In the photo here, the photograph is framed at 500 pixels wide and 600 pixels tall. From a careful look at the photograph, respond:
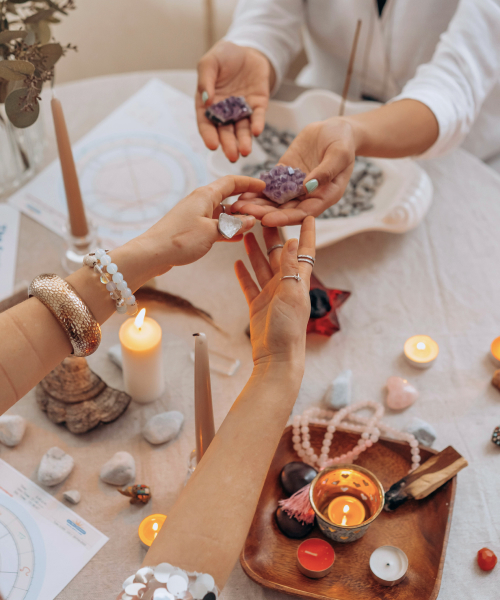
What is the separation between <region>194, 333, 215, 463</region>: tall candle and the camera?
0.62 meters

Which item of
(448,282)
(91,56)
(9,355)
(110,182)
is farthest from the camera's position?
(91,56)

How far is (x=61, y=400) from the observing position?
841 millimetres

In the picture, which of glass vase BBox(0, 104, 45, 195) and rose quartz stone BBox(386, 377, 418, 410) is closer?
rose quartz stone BBox(386, 377, 418, 410)

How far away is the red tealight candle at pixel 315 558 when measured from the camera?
0.66 m

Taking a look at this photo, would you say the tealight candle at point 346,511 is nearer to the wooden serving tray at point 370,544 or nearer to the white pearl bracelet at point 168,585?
the wooden serving tray at point 370,544

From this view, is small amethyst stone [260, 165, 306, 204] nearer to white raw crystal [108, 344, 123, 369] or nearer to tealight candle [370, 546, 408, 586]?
white raw crystal [108, 344, 123, 369]

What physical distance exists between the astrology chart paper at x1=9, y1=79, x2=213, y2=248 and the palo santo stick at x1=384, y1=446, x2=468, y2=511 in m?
0.73

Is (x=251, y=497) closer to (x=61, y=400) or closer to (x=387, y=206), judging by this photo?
(x=61, y=400)

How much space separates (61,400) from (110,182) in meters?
0.60

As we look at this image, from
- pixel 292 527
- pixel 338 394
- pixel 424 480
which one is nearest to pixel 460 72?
pixel 338 394

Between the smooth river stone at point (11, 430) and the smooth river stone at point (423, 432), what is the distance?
600 millimetres

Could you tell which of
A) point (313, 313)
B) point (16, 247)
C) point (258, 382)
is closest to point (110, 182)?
point (16, 247)

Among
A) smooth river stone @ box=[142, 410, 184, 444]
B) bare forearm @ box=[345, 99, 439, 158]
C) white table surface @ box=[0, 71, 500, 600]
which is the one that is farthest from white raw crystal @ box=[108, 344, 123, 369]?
bare forearm @ box=[345, 99, 439, 158]

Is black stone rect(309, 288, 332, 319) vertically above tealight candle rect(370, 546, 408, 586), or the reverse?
black stone rect(309, 288, 332, 319)
